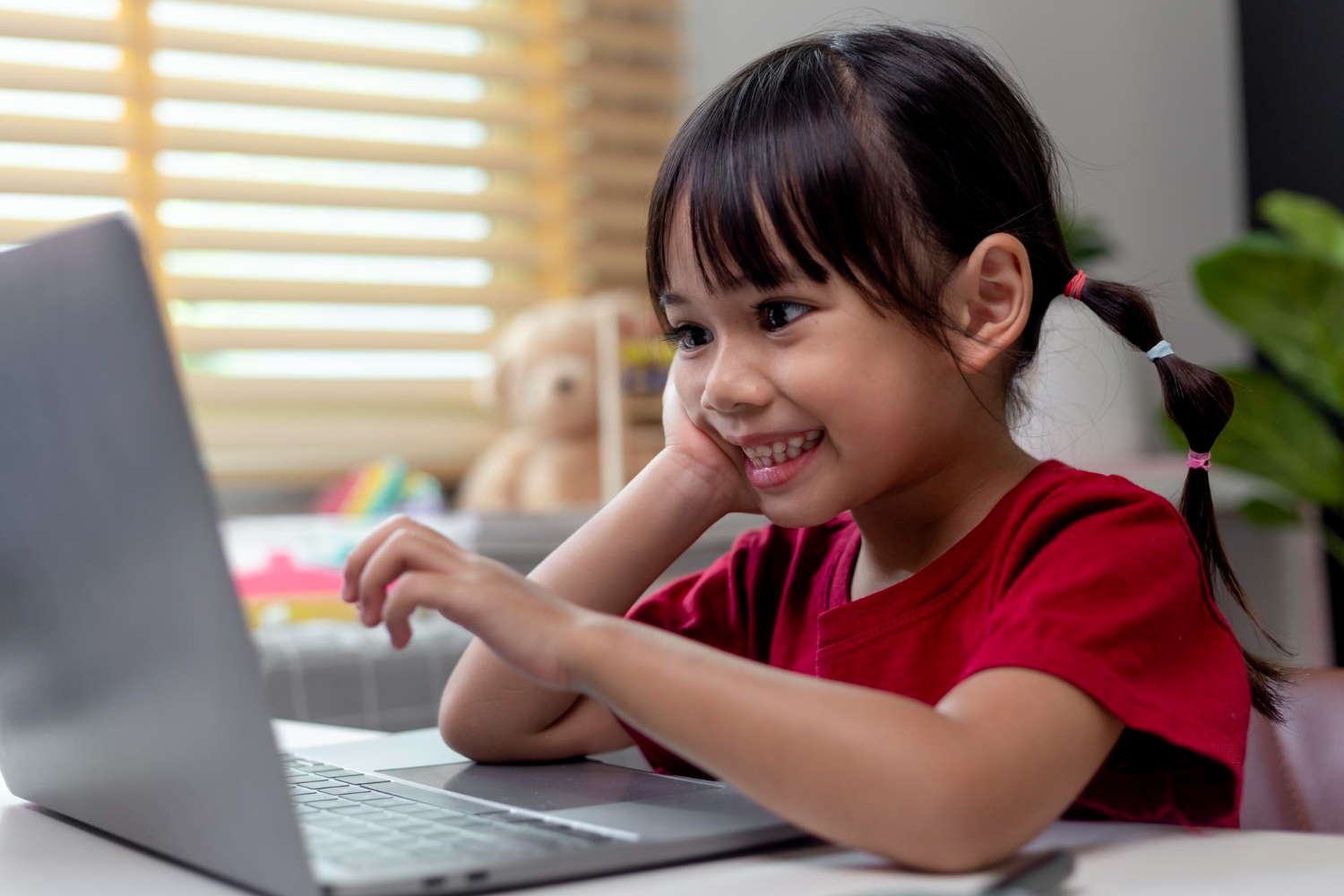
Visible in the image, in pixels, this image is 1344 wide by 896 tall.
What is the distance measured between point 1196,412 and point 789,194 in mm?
252

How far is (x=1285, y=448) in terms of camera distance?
89.2 inches

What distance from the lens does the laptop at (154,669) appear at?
453mm

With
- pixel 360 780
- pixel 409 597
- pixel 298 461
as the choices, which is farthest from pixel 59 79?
pixel 409 597

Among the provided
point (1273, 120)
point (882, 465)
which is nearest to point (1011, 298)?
point (882, 465)

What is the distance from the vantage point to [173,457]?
45 cm

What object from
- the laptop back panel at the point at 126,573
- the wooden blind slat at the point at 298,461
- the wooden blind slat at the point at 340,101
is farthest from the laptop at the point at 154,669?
the wooden blind slat at the point at 340,101

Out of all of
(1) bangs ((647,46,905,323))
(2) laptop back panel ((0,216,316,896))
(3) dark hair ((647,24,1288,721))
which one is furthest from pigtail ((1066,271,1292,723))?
(2) laptop back panel ((0,216,316,896))

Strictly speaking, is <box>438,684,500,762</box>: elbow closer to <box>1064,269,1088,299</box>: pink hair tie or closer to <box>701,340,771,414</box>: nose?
<box>701,340,771,414</box>: nose

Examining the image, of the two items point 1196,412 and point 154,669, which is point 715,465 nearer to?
point 1196,412

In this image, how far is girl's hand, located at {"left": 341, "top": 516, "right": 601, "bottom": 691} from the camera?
560 mm

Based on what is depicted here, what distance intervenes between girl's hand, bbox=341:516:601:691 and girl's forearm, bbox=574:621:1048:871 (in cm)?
1

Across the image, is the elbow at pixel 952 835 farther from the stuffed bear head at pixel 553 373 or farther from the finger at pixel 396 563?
the stuffed bear head at pixel 553 373

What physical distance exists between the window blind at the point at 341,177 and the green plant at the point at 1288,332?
3.59 ft

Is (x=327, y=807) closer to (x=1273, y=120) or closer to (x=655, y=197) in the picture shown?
(x=655, y=197)
